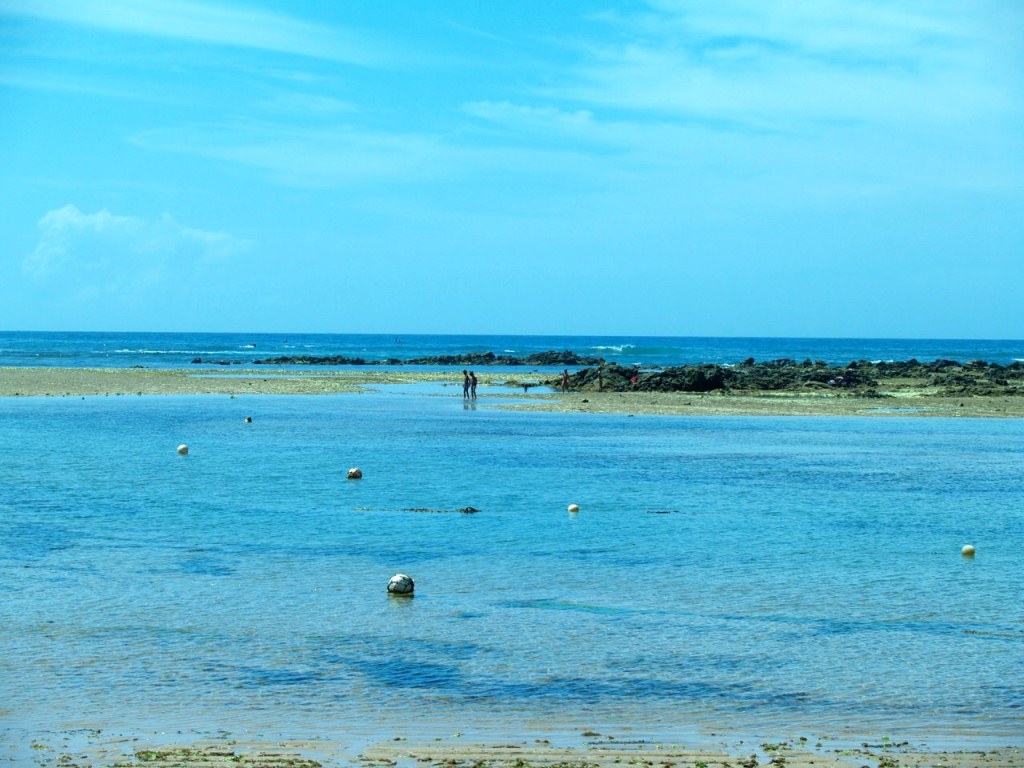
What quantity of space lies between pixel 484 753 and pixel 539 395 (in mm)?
56863

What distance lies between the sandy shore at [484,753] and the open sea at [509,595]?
0.37m

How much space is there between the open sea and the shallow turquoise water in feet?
0.18

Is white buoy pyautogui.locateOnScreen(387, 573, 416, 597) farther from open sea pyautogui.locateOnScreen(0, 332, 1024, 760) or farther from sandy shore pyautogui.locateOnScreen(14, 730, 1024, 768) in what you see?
sandy shore pyautogui.locateOnScreen(14, 730, 1024, 768)

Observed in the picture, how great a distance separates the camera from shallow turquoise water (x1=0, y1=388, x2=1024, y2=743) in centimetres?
1145

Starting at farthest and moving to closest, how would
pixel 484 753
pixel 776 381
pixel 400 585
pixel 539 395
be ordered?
pixel 776 381 < pixel 539 395 < pixel 400 585 < pixel 484 753

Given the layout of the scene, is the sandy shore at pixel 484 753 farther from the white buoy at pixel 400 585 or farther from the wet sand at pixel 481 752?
the white buoy at pixel 400 585

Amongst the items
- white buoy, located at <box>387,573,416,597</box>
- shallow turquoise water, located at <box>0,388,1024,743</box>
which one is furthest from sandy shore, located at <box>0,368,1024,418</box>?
white buoy, located at <box>387,573,416,597</box>

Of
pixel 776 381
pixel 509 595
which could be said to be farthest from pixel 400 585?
pixel 776 381

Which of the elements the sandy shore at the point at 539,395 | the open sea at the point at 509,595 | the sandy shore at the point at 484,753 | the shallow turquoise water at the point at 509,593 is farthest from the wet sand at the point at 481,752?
the sandy shore at the point at 539,395

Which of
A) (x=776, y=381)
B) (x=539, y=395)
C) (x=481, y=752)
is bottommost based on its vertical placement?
(x=481, y=752)

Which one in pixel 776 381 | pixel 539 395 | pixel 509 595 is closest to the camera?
pixel 509 595

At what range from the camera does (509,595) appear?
52.5ft

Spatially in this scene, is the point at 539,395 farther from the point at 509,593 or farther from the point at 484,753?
the point at 484,753

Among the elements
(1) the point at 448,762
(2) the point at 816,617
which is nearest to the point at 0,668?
(1) the point at 448,762
